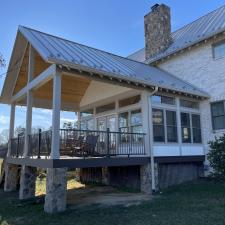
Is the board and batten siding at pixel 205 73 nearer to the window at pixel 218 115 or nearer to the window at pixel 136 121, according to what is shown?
the window at pixel 218 115

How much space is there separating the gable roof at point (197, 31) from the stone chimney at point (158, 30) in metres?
0.57

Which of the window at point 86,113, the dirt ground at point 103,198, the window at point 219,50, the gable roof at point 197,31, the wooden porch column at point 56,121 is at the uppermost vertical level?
the gable roof at point 197,31

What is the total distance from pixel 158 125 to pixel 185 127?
1848mm

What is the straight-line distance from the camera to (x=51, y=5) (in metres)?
11.5

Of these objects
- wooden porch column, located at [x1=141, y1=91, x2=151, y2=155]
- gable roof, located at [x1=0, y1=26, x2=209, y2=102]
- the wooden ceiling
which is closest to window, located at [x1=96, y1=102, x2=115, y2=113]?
the wooden ceiling

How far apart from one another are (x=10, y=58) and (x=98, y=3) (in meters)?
5.81

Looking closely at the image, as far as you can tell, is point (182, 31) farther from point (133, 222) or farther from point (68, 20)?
point (133, 222)

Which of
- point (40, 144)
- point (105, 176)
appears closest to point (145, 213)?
point (40, 144)

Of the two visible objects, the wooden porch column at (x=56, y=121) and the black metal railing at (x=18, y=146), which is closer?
the wooden porch column at (x=56, y=121)

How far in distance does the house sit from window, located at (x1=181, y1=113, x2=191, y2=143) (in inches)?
1.8

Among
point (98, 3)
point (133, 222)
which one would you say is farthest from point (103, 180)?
point (98, 3)

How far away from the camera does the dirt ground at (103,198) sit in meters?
8.52

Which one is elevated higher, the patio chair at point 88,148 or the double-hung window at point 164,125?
the double-hung window at point 164,125

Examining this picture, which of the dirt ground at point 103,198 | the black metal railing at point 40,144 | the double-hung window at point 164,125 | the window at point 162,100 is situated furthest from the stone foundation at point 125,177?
the black metal railing at point 40,144
